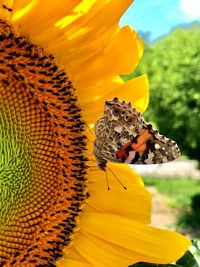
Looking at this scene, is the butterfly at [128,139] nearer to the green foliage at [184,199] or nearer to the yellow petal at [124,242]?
the yellow petal at [124,242]

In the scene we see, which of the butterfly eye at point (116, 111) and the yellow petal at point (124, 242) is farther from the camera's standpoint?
the yellow petal at point (124, 242)

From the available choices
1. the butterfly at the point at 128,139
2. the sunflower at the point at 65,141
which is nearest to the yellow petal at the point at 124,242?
the sunflower at the point at 65,141

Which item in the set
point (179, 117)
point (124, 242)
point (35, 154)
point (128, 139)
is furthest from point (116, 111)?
point (179, 117)

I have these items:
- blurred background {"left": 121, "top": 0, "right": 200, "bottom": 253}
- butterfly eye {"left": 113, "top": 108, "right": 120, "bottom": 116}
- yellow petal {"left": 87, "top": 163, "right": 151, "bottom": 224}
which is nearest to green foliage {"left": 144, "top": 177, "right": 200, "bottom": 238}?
blurred background {"left": 121, "top": 0, "right": 200, "bottom": 253}

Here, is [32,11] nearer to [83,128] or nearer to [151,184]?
[83,128]

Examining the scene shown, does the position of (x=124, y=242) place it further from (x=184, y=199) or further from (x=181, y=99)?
(x=184, y=199)

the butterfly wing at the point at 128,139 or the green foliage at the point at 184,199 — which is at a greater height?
the butterfly wing at the point at 128,139

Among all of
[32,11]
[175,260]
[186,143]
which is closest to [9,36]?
[32,11]
